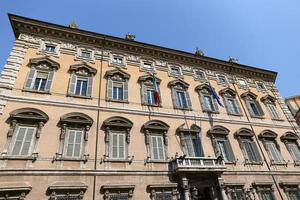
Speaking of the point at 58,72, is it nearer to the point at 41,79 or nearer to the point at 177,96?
the point at 41,79

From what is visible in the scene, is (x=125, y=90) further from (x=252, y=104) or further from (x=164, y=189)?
(x=252, y=104)

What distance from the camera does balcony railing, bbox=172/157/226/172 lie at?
39.8 feet

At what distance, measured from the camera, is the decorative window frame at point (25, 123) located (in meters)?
10.0

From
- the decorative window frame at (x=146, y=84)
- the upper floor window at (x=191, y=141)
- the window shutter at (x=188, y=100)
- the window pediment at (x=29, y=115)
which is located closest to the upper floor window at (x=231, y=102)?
the window shutter at (x=188, y=100)

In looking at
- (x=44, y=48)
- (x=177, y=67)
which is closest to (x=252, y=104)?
(x=177, y=67)

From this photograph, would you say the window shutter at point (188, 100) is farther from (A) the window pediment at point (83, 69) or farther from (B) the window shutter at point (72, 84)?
(B) the window shutter at point (72, 84)

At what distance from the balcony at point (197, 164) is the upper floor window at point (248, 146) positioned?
3448 mm

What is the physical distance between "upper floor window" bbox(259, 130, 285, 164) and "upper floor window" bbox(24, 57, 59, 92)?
16.1 meters

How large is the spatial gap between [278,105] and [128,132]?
16.3 m

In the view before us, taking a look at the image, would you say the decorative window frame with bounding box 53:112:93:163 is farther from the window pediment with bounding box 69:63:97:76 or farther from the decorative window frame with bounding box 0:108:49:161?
the window pediment with bounding box 69:63:97:76

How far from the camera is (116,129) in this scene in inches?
506

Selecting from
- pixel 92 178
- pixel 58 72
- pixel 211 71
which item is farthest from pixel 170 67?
pixel 92 178

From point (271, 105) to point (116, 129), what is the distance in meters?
15.9

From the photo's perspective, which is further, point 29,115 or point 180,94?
point 180,94
